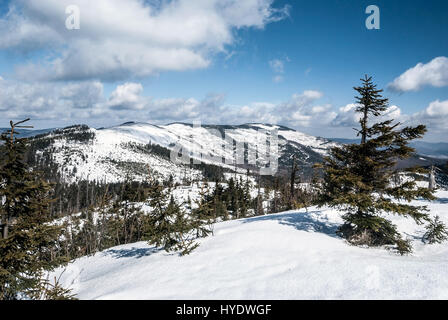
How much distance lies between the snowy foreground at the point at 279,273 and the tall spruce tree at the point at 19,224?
76.9 inches

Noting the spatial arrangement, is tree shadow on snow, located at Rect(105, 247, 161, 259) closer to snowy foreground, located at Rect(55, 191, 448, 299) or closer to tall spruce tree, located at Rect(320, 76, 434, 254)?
snowy foreground, located at Rect(55, 191, 448, 299)

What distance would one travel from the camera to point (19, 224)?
27.0 ft

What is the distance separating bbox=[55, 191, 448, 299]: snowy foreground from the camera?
6293 mm

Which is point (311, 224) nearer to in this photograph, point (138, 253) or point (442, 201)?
point (138, 253)

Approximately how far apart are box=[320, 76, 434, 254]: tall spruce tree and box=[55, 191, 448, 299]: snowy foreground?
1009mm

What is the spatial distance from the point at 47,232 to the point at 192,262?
5611mm

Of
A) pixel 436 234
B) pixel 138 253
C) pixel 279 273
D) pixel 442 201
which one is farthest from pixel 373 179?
pixel 442 201

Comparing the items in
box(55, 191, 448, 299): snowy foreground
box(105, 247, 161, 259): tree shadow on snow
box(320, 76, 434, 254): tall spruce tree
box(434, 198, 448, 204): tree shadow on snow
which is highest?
box(320, 76, 434, 254): tall spruce tree

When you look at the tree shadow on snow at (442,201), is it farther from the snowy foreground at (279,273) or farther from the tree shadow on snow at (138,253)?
the tree shadow on snow at (138,253)

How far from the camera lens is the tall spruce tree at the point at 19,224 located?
7867 millimetres

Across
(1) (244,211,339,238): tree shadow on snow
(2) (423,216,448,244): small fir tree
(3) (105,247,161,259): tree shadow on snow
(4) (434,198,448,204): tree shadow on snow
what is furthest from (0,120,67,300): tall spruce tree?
(4) (434,198,448,204): tree shadow on snow

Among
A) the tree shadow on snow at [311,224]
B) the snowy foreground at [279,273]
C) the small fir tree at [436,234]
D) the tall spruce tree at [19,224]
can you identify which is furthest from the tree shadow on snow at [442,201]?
the tall spruce tree at [19,224]

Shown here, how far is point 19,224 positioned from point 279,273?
30.9 feet
